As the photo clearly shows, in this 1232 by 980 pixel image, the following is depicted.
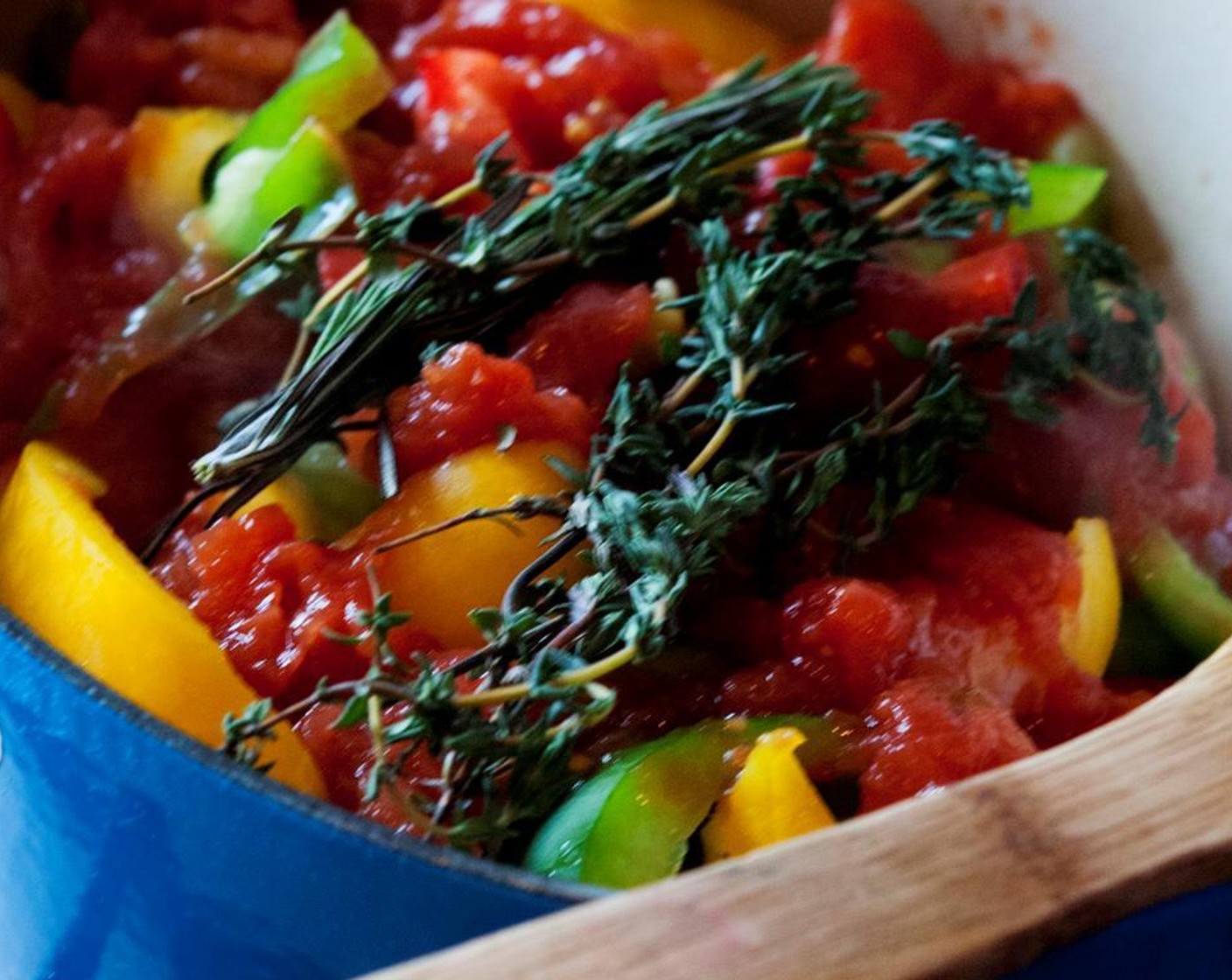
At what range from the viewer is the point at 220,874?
28.8 inches

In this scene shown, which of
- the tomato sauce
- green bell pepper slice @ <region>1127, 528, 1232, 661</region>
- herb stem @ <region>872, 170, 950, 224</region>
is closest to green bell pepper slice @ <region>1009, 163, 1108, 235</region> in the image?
the tomato sauce

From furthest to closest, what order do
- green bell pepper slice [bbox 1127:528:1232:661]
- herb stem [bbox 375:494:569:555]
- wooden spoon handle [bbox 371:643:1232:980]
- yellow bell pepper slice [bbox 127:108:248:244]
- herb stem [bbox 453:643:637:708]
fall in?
1. yellow bell pepper slice [bbox 127:108:248:244]
2. green bell pepper slice [bbox 1127:528:1232:661]
3. herb stem [bbox 375:494:569:555]
4. herb stem [bbox 453:643:637:708]
5. wooden spoon handle [bbox 371:643:1232:980]

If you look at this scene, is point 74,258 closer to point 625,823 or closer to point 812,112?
point 812,112

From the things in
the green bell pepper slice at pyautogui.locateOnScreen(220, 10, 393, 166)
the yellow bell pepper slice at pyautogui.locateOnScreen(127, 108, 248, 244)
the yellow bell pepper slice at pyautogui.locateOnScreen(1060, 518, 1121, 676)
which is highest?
the green bell pepper slice at pyautogui.locateOnScreen(220, 10, 393, 166)

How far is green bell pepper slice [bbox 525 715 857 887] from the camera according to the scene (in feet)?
2.65

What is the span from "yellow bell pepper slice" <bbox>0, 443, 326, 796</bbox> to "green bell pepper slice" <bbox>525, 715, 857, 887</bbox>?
16 cm

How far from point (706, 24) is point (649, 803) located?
1.04m

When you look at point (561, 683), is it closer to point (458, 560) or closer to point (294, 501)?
point (458, 560)

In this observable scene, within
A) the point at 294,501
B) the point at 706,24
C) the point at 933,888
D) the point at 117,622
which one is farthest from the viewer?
the point at 706,24

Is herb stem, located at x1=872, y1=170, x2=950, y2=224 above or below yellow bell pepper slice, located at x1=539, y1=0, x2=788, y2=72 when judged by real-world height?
below

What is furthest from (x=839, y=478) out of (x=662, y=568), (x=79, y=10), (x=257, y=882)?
(x=79, y=10)

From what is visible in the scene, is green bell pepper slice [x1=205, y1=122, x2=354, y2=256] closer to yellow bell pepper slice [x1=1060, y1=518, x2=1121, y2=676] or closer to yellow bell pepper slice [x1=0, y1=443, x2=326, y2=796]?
yellow bell pepper slice [x1=0, y1=443, x2=326, y2=796]

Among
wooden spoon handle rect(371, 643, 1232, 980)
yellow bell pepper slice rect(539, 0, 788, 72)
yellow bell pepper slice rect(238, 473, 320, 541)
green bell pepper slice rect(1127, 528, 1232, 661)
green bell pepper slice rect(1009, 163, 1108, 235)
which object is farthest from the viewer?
yellow bell pepper slice rect(539, 0, 788, 72)

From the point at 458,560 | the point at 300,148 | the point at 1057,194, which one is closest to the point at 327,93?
the point at 300,148
